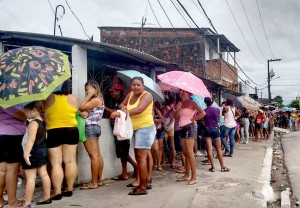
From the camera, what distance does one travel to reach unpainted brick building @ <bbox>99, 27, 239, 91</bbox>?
74.8 ft

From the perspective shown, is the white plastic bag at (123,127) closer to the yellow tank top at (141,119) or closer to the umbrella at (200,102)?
the yellow tank top at (141,119)

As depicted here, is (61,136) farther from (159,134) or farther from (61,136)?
(159,134)

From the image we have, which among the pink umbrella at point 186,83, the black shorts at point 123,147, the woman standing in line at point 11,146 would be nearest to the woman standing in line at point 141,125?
the pink umbrella at point 186,83

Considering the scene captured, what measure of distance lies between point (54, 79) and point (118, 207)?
1956 millimetres

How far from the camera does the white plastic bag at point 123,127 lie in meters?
5.01

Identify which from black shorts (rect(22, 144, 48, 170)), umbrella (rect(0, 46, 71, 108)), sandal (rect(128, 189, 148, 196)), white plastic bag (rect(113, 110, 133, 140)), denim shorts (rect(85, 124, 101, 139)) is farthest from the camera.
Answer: denim shorts (rect(85, 124, 101, 139))

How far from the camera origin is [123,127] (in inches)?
198

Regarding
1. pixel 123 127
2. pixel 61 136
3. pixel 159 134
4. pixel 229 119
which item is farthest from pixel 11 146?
pixel 229 119

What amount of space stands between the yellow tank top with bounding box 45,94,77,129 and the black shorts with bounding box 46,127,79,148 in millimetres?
61

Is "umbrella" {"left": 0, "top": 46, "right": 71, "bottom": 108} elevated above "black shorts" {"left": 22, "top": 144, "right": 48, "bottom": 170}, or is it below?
above

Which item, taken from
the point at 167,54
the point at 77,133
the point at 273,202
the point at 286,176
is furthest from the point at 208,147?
the point at 167,54

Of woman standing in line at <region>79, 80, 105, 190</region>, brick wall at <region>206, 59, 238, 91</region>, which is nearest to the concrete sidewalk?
woman standing in line at <region>79, 80, 105, 190</region>

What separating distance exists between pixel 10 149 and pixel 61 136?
2.53 feet

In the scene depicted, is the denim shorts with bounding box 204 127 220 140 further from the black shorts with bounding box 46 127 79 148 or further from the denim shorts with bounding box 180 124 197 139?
the black shorts with bounding box 46 127 79 148
